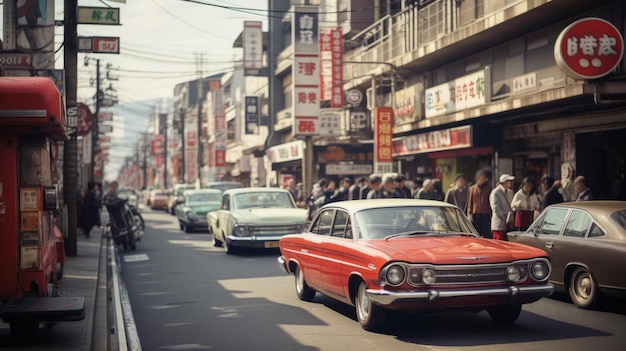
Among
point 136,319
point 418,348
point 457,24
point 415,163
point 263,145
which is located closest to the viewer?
point 418,348

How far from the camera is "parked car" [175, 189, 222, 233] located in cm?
2931

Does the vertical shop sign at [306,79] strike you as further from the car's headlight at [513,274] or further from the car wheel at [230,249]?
the car's headlight at [513,274]

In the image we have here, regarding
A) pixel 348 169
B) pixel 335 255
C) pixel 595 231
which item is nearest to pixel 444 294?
pixel 335 255

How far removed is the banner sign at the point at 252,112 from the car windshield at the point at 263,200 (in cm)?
3367

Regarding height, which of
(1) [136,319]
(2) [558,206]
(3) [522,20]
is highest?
(3) [522,20]

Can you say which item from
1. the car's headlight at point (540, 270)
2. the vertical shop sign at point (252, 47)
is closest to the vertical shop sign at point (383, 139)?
the car's headlight at point (540, 270)

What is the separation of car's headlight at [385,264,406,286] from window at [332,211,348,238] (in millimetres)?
1753

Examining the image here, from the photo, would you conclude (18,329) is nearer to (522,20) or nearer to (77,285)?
(77,285)

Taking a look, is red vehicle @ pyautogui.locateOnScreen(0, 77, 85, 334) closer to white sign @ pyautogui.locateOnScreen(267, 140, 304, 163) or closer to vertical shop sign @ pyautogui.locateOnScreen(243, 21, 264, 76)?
white sign @ pyautogui.locateOnScreen(267, 140, 304, 163)

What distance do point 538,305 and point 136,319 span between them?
529cm

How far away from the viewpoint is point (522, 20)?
21234mm

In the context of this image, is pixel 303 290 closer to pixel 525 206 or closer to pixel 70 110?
pixel 525 206

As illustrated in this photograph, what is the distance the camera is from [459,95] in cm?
2466

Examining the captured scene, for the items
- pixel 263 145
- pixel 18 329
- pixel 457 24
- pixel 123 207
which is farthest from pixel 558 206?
pixel 263 145
